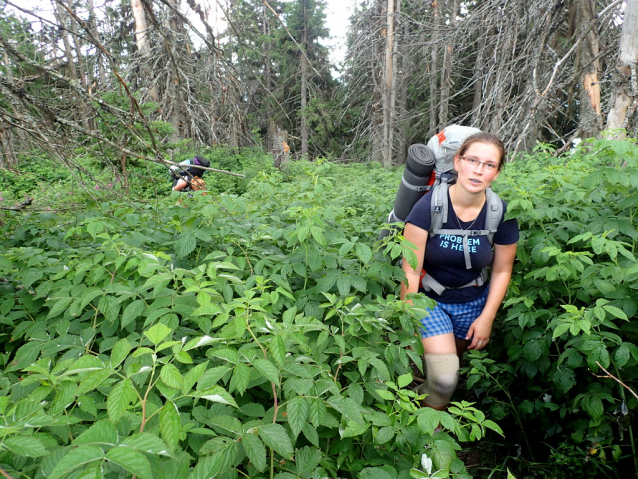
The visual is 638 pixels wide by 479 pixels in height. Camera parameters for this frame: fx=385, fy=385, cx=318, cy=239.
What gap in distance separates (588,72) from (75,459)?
6778 millimetres

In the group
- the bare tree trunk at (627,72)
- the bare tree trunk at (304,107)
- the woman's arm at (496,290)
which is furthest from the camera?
the bare tree trunk at (304,107)

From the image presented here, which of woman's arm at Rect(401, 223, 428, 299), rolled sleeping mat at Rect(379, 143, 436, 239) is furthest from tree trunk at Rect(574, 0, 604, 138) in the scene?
woman's arm at Rect(401, 223, 428, 299)

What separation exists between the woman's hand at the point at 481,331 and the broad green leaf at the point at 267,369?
187 cm

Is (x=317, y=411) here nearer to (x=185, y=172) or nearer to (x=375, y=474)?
(x=375, y=474)

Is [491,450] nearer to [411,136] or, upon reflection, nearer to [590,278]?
[590,278]

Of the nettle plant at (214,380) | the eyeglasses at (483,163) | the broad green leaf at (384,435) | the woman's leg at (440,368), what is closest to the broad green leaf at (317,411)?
the nettle plant at (214,380)

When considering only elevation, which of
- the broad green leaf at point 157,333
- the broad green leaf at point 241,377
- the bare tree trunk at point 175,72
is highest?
the bare tree trunk at point 175,72

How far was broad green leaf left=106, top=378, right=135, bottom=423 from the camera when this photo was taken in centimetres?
95

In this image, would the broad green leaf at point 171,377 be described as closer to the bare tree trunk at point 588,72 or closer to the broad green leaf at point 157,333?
the broad green leaf at point 157,333

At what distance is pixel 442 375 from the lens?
7.95ft

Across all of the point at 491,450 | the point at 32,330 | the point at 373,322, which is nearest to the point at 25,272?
the point at 32,330

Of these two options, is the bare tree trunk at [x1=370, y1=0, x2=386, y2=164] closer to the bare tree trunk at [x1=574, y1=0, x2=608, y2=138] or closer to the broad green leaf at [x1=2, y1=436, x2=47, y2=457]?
the bare tree trunk at [x1=574, y1=0, x2=608, y2=138]

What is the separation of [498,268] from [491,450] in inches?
48.6

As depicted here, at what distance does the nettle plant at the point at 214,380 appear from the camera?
99 cm
